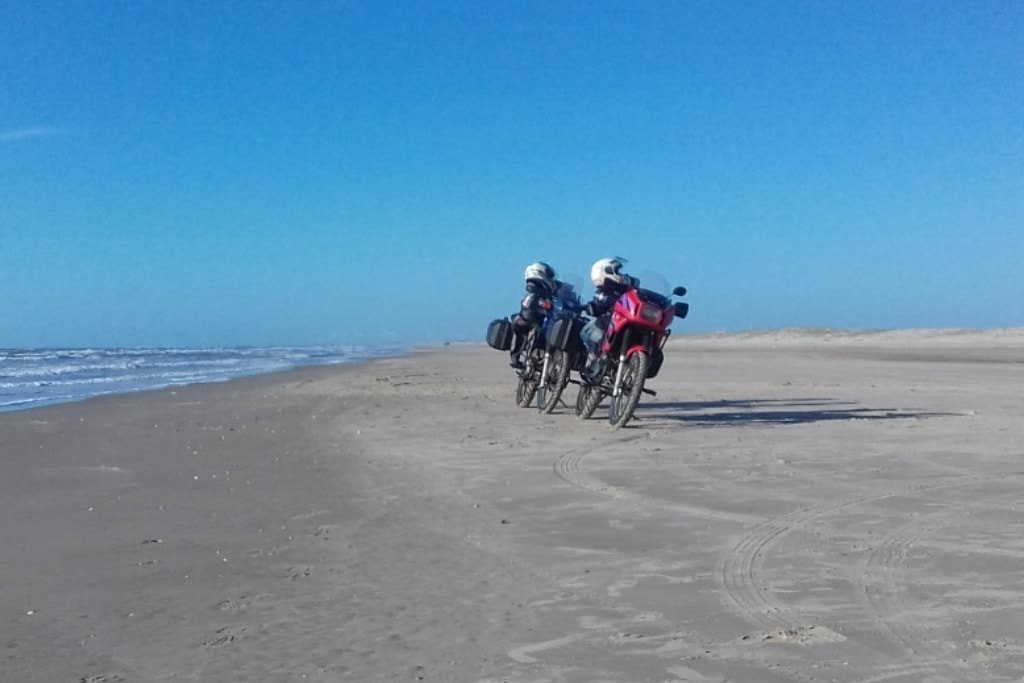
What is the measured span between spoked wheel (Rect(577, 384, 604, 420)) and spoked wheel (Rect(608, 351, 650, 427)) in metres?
0.77

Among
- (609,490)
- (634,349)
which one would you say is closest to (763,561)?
(609,490)

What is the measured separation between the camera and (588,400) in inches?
492

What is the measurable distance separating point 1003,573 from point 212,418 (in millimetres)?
10451

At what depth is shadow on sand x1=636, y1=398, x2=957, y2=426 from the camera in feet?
38.8

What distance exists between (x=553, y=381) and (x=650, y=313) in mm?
2569

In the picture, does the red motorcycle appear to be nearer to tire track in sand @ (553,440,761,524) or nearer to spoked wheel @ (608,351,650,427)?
spoked wheel @ (608,351,650,427)

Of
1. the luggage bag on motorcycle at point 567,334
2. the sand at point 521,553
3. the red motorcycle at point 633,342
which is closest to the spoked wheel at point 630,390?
the red motorcycle at point 633,342

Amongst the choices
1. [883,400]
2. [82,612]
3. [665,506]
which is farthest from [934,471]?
[883,400]

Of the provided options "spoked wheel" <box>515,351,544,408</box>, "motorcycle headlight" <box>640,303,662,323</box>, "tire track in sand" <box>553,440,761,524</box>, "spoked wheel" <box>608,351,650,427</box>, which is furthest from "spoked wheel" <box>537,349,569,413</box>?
"tire track in sand" <box>553,440,761,524</box>

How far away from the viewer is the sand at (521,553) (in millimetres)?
3766

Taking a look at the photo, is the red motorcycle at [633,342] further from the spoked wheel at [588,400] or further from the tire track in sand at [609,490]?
the tire track in sand at [609,490]

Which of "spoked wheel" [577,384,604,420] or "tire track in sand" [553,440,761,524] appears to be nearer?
"tire track in sand" [553,440,761,524]

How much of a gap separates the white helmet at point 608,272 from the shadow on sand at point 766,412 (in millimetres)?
1692

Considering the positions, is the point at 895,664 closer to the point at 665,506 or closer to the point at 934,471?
the point at 665,506
